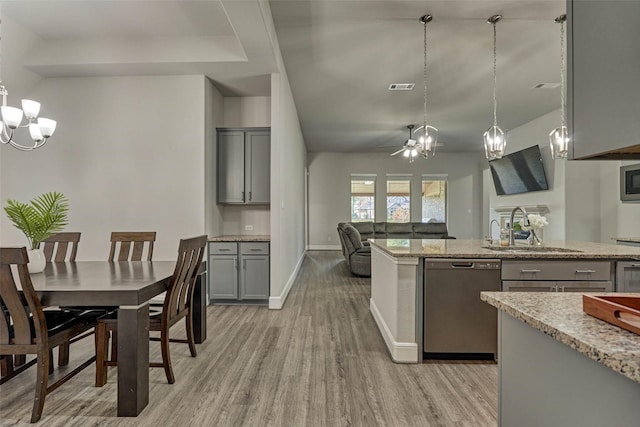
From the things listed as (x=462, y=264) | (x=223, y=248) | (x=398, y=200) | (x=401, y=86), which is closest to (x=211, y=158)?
(x=223, y=248)

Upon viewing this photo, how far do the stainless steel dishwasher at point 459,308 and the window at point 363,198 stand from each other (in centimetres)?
767

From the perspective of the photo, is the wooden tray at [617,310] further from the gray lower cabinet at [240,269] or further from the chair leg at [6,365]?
the gray lower cabinet at [240,269]

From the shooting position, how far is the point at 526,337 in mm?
1011

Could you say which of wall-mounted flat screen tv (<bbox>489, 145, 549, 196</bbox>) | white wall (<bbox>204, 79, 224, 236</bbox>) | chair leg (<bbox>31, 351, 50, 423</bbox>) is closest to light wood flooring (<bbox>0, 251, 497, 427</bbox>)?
chair leg (<bbox>31, 351, 50, 423</bbox>)

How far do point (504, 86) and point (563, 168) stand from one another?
7.68ft

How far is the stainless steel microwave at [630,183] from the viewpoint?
4621 mm

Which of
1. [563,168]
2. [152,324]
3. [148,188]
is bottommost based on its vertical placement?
[152,324]

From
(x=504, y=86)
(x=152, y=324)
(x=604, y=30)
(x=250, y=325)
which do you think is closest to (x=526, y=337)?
(x=604, y=30)

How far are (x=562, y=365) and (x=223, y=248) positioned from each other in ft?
12.6

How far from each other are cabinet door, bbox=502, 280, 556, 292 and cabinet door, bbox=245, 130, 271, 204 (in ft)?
9.90

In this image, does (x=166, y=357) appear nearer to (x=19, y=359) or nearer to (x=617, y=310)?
(x=19, y=359)

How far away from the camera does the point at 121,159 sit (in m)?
4.22

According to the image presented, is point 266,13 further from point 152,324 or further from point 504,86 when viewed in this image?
point 504,86

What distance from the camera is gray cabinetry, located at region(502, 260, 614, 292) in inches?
98.7
